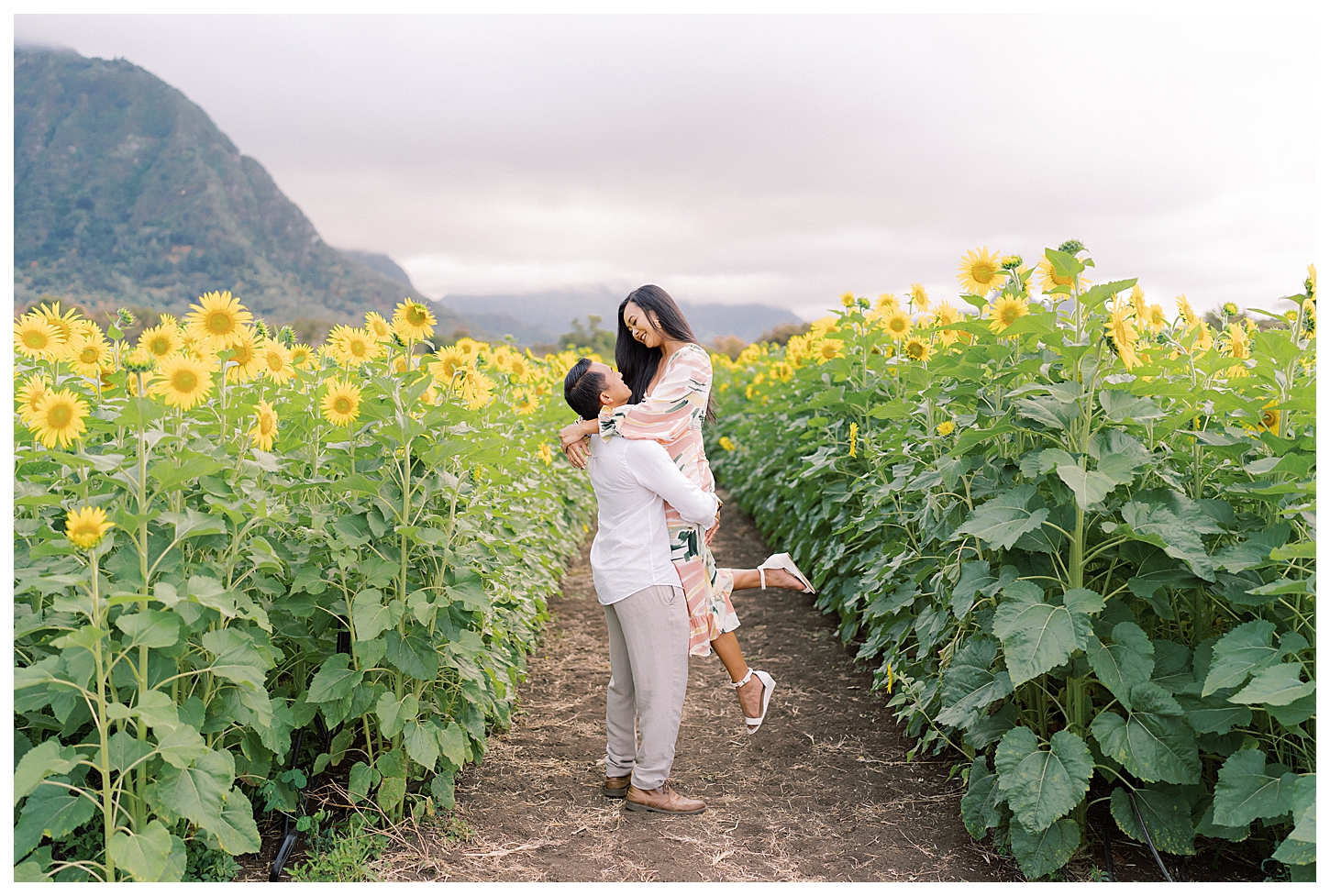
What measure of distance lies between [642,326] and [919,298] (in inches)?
83.5

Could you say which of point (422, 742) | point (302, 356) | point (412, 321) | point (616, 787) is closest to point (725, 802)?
point (616, 787)

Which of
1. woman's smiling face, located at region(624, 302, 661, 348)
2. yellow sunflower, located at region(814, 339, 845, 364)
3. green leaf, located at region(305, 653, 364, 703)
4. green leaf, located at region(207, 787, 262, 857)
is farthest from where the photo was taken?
yellow sunflower, located at region(814, 339, 845, 364)

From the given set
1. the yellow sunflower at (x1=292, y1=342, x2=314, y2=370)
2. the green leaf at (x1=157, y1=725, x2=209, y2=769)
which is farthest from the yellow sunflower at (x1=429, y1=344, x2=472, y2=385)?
the green leaf at (x1=157, y1=725, x2=209, y2=769)

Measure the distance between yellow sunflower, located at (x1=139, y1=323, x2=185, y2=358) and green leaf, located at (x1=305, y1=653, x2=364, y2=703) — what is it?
108 centimetres

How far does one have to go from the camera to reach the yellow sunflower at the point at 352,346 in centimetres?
348

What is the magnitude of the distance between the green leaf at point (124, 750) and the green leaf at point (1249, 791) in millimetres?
2813

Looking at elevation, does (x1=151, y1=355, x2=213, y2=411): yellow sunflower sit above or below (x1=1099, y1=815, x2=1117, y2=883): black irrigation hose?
above

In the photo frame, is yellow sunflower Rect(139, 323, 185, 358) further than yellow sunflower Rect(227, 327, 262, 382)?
No

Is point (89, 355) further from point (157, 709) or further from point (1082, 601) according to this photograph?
point (1082, 601)

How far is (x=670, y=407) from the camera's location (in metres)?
3.16

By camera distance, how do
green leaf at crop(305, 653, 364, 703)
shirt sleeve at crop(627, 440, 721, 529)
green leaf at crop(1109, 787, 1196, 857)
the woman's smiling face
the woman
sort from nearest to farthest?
green leaf at crop(1109, 787, 1196, 857) → green leaf at crop(305, 653, 364, 703) → shirt sleeve at crop(627, 440, 721, 529) → the woman → the woman's smiling face

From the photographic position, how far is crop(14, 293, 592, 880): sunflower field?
217cm

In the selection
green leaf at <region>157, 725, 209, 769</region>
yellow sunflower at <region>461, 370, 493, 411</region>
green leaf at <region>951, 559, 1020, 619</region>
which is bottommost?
green leaf at <region>157, 725, 209, 769</region>

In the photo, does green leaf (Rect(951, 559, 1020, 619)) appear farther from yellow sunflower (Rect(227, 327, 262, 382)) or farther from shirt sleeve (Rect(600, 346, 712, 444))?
yellow sunflower (Rect(227, 327, 262, 382))
